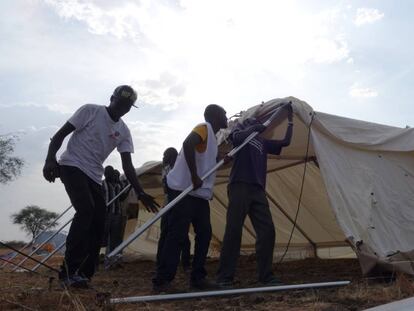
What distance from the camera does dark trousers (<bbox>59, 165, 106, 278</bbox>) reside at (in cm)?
368

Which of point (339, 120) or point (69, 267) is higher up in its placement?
point (339, 120)

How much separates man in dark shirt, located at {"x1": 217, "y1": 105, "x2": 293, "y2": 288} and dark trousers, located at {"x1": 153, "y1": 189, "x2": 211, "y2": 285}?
24cm

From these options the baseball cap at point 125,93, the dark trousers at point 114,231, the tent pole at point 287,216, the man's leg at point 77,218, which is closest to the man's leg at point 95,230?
the man's leg at point 77,218

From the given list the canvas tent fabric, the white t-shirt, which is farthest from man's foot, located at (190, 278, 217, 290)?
the canvas tent fabric

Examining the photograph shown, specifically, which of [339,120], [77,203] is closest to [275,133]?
[339,120]

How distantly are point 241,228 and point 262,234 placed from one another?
21 centimetres

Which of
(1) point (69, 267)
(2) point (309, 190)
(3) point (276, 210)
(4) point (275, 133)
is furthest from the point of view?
(3) point (276, 210)

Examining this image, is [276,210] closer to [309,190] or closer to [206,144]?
[309,190]

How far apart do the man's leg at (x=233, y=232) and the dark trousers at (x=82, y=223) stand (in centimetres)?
111

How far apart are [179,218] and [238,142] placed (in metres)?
0.99

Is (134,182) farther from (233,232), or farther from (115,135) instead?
(233,232)

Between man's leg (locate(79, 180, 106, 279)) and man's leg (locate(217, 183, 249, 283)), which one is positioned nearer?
man's leg (locate(79, 180, 106, 279))

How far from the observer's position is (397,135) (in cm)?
546

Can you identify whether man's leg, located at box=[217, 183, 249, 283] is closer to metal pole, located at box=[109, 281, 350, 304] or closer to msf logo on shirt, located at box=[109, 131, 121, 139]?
metal pole, located at box=[109, 281, 350, 304]
